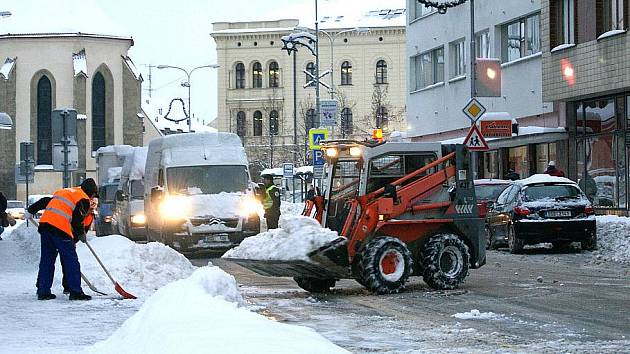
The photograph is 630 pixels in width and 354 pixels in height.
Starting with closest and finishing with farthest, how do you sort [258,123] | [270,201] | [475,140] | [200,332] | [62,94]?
[200,332] < [475,140] < [270,201] < [62,94] < [258,123]

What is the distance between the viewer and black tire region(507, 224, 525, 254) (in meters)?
26.6

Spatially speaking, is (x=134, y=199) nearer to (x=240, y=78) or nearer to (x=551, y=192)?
(x=551, y=192)

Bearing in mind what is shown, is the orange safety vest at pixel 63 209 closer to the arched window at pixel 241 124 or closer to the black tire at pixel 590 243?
the black tire at pixel 590 243

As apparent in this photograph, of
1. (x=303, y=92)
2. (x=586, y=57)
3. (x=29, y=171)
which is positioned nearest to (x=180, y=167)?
(x=586, y=57)

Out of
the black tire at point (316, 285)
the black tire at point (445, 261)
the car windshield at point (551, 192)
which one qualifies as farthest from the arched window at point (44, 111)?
the black tire at point (445, 261)

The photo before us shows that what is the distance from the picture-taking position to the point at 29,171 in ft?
165

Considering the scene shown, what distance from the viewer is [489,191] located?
3067cm

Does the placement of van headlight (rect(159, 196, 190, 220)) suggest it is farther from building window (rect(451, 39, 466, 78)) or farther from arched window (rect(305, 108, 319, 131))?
arched window (rect(305, 108, 319, 131))

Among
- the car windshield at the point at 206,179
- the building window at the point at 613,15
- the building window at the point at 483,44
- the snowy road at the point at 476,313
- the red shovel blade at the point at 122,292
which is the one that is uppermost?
the building window at the point at 483,44

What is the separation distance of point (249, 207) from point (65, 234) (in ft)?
39.8

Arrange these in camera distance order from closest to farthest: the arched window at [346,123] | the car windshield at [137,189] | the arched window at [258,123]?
the car windshield at [137,189] → the arched window at [346,123] → the arched window at [258,123]

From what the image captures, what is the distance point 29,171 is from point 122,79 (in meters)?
34.6

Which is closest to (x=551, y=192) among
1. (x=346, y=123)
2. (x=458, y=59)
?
(x=458, y=59)

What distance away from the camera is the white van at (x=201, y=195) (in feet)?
91.8
